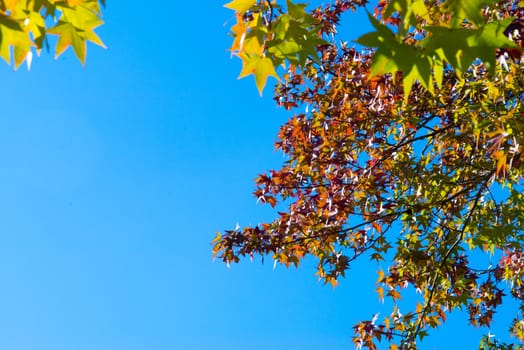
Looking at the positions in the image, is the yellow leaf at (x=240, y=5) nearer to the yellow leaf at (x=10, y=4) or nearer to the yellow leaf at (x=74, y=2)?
the yellow leaf at (x=74, y=2)

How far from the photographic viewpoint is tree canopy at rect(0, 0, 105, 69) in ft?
8.26

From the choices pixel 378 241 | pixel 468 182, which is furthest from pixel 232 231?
pixel 468 182

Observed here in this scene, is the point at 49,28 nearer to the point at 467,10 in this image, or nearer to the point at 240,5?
the point at 240,5

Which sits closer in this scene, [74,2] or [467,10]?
[467,10]

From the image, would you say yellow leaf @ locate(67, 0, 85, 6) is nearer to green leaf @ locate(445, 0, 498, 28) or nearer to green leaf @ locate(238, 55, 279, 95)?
green leaf @ locate(238, 55, 279, 95)

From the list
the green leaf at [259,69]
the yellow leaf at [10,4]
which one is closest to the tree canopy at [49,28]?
the yellow leaf at [10,4]

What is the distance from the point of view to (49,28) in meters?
2.67

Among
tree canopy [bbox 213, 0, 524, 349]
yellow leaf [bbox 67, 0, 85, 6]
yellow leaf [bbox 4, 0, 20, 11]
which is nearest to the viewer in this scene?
yellow leaf [bbox 4, 0, 20, 11]

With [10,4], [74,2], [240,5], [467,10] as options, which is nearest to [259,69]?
[240,5]

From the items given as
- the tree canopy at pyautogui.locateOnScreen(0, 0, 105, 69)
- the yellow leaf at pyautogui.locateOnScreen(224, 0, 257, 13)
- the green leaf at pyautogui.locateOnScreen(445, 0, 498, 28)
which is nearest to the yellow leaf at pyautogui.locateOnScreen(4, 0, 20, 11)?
the tree canopy at pyautogui.locateOnScreen(0, 0, 105, 69)

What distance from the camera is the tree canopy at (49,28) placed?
2.52m

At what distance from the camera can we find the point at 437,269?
6.52 meters

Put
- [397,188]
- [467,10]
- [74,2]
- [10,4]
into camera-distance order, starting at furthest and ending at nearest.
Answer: [397,188] < [74,2] < [10,4] < [467,10]

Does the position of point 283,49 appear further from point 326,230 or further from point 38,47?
point 326,230
